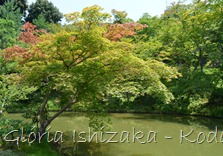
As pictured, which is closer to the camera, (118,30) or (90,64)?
(90,64)

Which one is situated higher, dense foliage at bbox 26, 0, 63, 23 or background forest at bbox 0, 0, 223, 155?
dense foliage at bbox 26, 0, 63, 23

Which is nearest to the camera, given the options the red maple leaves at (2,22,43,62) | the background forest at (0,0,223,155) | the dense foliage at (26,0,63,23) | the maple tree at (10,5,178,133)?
the maple tree at (10,5,178,133)

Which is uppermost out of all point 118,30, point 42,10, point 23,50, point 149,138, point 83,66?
point 42,10

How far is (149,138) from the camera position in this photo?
9.26 m

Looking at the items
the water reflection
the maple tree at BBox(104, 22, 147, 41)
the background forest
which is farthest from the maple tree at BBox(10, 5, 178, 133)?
the water reflection

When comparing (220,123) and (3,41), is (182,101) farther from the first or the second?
(3,41)

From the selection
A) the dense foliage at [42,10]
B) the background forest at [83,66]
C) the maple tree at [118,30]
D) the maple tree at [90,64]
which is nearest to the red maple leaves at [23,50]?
the background forest at [83,66]

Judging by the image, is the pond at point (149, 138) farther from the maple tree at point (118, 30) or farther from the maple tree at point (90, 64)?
the maple tree at point (118, 30)

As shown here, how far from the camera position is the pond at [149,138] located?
7691mm

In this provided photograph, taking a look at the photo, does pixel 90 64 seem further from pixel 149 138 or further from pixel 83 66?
pixel 149 138

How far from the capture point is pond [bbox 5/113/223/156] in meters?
7.69

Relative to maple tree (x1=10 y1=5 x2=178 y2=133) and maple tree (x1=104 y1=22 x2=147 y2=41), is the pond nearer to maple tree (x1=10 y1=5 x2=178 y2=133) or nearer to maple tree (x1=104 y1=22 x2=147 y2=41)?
maple tree (x1=10 y1=5 x2=178 y2=133)

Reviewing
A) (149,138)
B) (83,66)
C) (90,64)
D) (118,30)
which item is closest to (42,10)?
(149,138)

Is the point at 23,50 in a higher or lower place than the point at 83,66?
higher
